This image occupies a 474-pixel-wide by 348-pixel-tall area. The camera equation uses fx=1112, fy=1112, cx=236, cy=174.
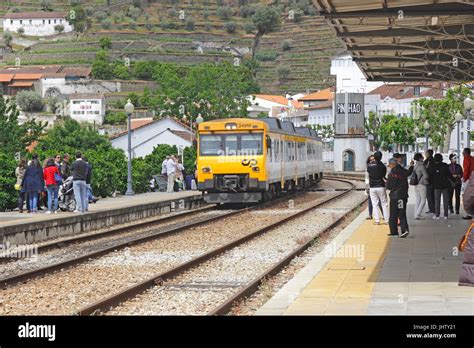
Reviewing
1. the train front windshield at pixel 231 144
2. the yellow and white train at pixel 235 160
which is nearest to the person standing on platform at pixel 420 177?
the yellow and white train at pixel 235 160

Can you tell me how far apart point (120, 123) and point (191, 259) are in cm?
16561

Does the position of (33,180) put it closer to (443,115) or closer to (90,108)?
(443,115)

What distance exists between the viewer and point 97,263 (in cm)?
2005

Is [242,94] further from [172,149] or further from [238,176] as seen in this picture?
[238,176]

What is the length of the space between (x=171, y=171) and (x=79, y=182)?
1550 centimetres

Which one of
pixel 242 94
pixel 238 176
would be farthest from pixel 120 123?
pixel 238 176

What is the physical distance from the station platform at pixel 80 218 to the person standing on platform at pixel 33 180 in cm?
61

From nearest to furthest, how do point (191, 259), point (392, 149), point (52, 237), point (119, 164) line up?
point (191, 259) < point (52, 237) < point (119, 164) < point (392, 149)

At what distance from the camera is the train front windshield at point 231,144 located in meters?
38.3

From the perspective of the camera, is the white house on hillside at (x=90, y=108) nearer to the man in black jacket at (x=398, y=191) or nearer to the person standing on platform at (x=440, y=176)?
the person standing on platform at (x=440, y=176)

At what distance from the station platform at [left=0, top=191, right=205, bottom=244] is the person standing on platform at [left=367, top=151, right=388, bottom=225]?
24.9ft

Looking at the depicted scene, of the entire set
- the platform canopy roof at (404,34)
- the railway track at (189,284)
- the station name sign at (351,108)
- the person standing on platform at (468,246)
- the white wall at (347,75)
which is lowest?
the railway track at (189,284)

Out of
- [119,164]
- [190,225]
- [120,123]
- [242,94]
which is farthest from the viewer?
[120,123]
